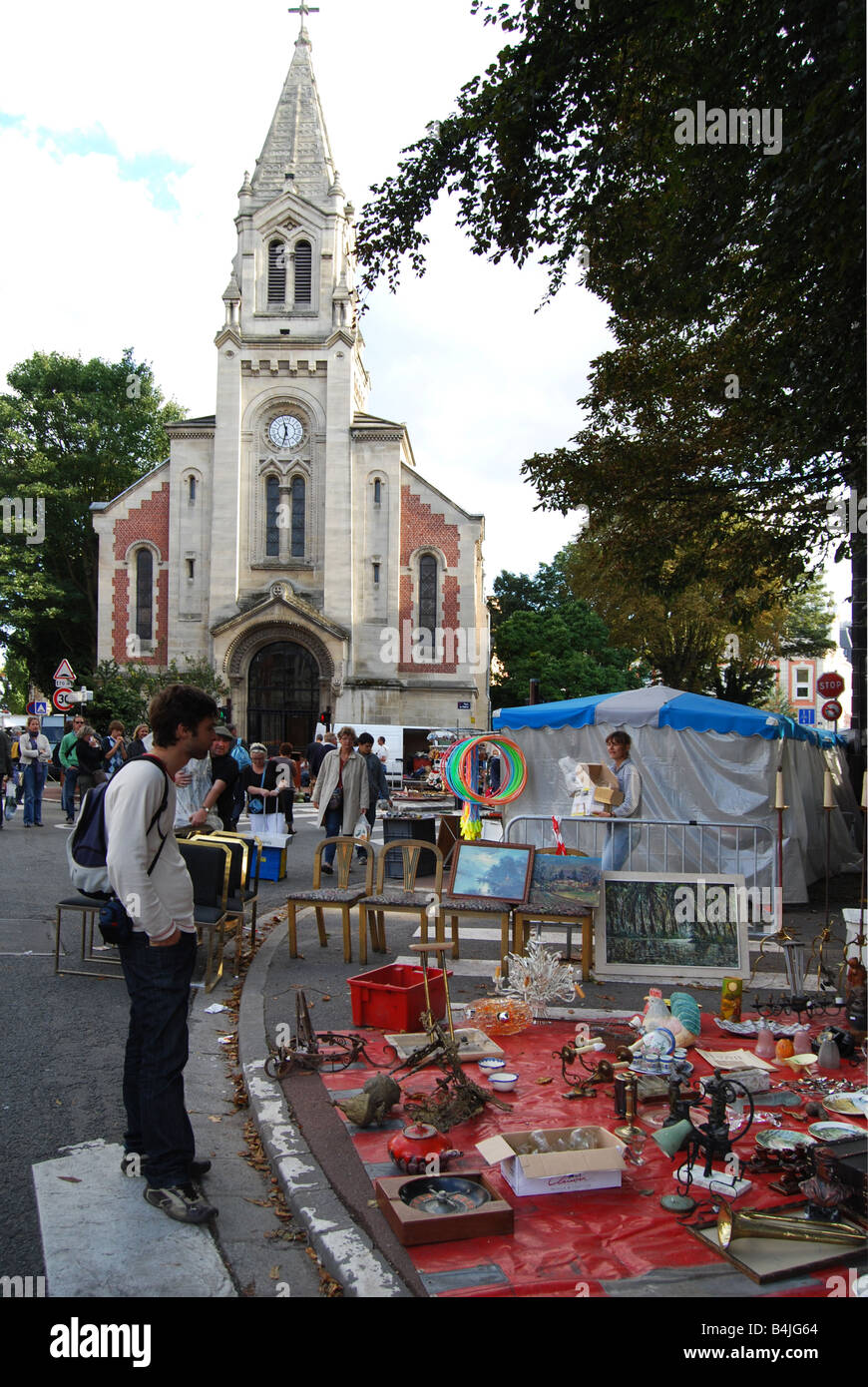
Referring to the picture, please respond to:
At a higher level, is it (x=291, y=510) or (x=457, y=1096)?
(x=291, y=510)

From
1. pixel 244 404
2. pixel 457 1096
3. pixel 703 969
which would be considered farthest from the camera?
pixel 244 404

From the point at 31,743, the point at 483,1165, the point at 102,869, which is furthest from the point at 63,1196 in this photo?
the point at 31,743

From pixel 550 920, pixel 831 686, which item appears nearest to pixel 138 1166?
pixel 550 920

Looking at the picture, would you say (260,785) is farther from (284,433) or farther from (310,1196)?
(284,433)

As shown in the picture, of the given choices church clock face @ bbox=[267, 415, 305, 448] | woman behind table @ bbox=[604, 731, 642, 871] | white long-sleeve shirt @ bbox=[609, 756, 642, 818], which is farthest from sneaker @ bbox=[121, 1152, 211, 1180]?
church clock face @ bbox=[267, 415, 305, 448]

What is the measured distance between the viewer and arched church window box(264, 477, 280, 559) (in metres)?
36.3

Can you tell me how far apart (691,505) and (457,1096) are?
9783mm

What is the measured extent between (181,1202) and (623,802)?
591cm

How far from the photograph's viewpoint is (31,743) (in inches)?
671

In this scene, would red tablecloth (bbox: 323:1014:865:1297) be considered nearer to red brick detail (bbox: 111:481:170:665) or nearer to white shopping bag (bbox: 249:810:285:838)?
white shopping bag (bbox: 249:810:285:838)

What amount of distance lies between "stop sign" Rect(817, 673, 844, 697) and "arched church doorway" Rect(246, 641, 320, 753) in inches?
825
